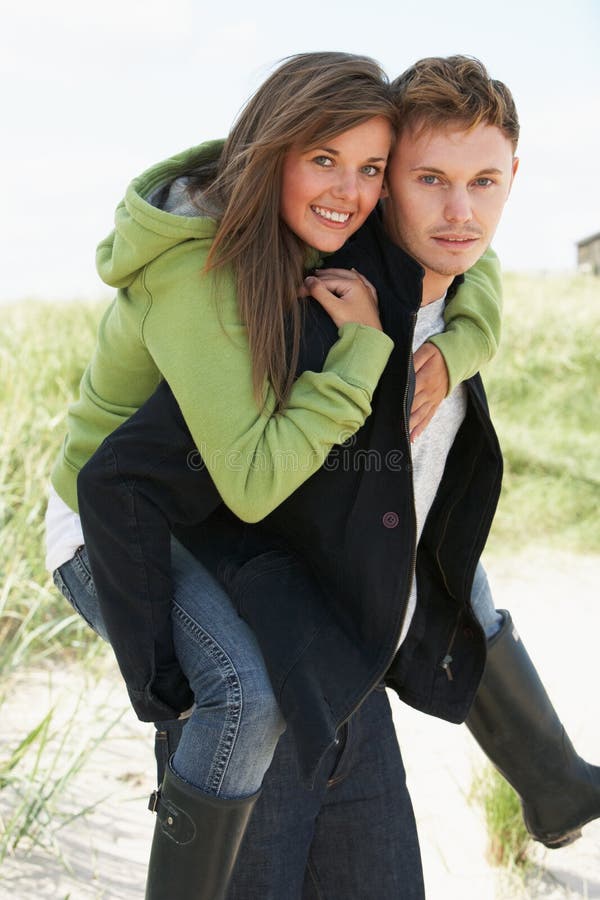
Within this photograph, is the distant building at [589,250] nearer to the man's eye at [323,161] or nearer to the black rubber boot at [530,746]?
the black rubber boot at [530,746]

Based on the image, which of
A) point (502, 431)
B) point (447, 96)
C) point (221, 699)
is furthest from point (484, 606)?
point (502, 431)

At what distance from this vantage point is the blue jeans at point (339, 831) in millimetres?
2088

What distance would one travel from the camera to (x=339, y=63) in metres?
1.93

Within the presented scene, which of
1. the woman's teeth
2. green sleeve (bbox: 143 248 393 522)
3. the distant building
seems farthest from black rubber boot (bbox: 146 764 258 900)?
the distant building

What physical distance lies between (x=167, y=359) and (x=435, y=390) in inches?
22.0

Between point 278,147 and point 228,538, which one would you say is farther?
point 228,538

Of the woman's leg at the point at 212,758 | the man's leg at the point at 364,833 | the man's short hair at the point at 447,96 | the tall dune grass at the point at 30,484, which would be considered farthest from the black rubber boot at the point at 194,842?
the tall dune grass at the point at 30,484

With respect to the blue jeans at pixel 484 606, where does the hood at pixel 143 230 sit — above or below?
above

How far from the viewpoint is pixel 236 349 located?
71.1 inches

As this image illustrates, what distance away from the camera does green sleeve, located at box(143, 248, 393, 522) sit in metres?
1.76

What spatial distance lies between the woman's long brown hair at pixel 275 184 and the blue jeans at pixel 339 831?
83 centimetres

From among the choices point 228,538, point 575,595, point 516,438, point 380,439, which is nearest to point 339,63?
point 380,439

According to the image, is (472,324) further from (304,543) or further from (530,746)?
(530,746)

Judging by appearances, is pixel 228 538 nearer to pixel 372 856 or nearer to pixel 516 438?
pixel 372 856
